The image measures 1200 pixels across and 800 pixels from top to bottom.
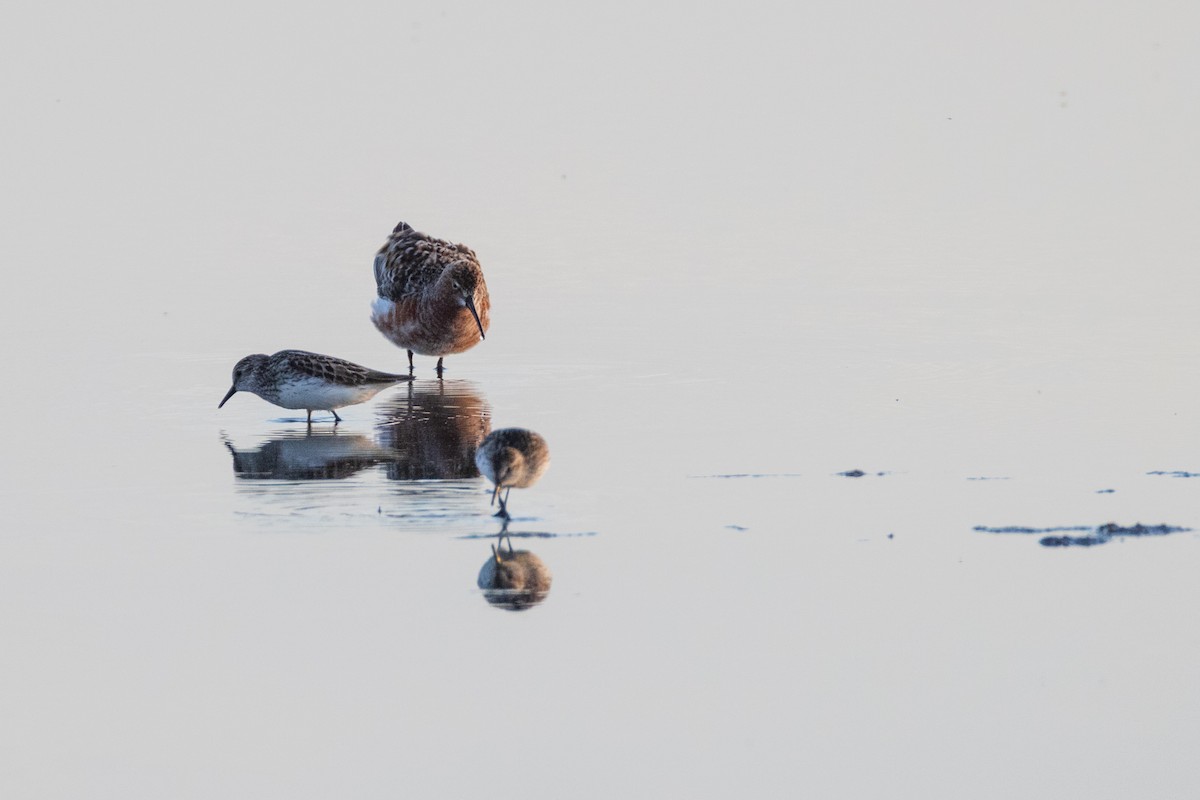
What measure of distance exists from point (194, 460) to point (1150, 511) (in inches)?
240

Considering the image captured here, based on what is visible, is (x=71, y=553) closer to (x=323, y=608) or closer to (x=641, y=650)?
(x=323, y=608)

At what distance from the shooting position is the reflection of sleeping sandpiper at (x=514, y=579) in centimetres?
990

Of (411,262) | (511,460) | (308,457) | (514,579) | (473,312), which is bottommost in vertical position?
(514,579)

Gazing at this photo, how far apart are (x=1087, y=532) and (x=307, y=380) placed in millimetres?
5902

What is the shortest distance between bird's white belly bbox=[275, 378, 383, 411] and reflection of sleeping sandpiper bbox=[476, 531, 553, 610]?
409cm

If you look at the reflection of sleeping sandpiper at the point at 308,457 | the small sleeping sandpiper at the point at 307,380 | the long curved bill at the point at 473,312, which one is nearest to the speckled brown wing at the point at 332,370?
the small sleeping sandpiper at the point at 307,380

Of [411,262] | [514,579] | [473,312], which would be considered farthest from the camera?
[411,262]

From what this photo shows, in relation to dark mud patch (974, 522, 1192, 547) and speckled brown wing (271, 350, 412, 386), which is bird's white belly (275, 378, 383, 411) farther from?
dark mud patch (974, 522, 1192, 547)

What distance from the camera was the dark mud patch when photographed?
1092cm

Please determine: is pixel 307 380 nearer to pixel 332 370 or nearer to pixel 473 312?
pixel 332 370

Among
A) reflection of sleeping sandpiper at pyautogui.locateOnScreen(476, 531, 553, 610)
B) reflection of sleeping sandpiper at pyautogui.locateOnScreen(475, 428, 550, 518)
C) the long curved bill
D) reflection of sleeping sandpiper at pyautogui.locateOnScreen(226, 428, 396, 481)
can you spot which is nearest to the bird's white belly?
reflection of sleeping sandpiper at pyautogui.locateOnScreen(226, 428, 396, 481)

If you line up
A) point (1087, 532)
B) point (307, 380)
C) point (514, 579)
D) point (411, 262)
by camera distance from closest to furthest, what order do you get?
point (514, 579)
point (1087, 532)
point (307, 380)
point (411, 262)

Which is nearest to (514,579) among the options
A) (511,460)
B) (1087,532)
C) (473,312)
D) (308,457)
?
(511,460)

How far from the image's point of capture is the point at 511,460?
11273 mm
